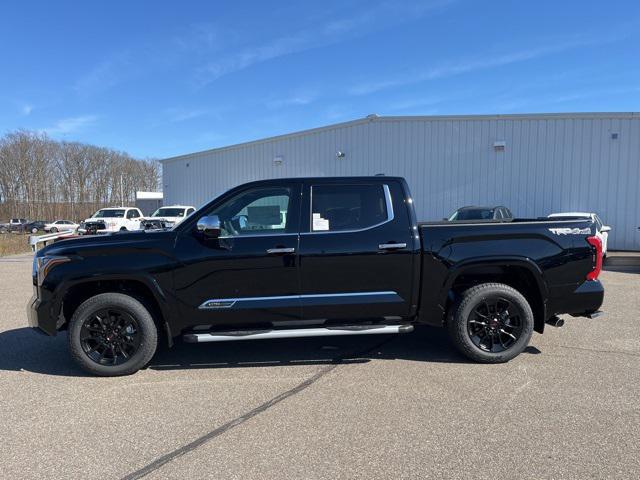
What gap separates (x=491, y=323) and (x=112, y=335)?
3741 millimetres

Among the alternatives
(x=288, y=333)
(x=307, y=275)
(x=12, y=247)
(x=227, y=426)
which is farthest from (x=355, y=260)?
(x=12, y=247)

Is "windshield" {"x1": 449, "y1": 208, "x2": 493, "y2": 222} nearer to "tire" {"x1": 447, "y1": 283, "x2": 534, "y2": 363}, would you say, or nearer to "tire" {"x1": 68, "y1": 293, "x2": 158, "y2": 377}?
"tire" {"x1": 447, "y1": 283, "x2": 534, "y2": 363}

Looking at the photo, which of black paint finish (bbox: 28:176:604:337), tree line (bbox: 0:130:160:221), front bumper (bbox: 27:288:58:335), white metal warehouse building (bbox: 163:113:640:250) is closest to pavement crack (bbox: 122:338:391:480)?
black paint finish (bbox: 28:176:604:337)

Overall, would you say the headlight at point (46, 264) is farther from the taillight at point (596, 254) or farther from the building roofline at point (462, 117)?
the building roofline at point (462, 117)

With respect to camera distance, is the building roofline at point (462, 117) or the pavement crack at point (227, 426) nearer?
the pavement crack at point (227, 426)

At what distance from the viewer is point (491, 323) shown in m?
4.65

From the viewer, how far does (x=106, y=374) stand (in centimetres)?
440

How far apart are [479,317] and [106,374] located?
12.2 ft

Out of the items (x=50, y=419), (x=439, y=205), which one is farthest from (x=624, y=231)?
(x=50, y=419)

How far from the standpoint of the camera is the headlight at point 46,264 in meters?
4.32

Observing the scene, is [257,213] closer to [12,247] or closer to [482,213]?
[482,213]

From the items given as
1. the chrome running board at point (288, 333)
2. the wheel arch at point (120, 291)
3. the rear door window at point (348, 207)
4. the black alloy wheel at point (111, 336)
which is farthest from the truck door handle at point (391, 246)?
the black alloy wheel at point (111, 336)

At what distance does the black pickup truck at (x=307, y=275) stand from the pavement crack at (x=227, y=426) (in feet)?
1.40

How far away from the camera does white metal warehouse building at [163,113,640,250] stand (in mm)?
16422
